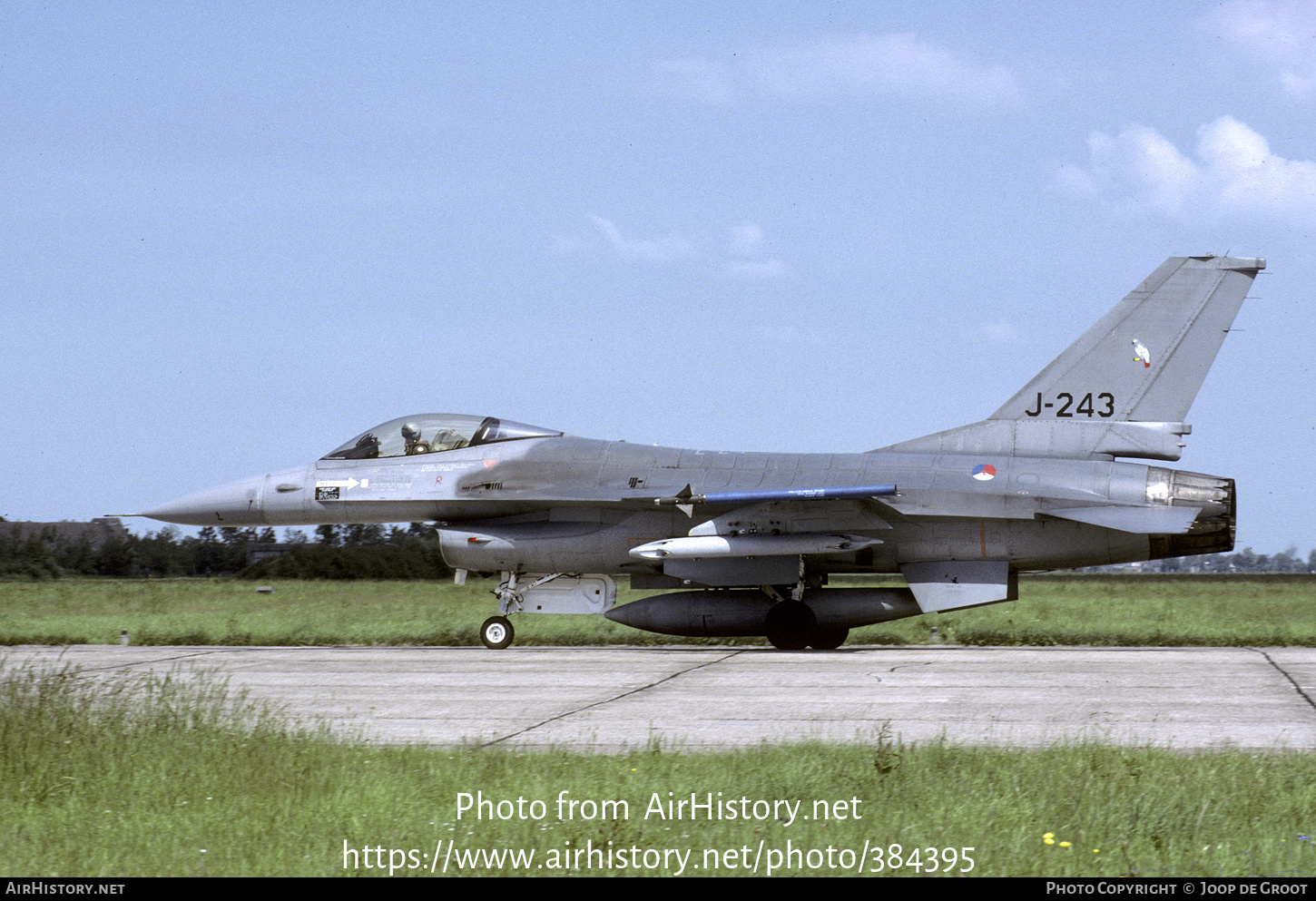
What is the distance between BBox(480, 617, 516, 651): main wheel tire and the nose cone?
3788 millimetres

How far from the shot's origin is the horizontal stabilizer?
15.1 metres

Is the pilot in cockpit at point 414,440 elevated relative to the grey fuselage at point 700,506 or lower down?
elevated

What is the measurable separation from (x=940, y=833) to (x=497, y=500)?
1250 centimetres

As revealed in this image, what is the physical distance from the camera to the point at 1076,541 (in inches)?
633

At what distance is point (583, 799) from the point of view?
20.3ft

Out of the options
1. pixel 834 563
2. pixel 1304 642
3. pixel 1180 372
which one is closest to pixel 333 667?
pixel 834 563

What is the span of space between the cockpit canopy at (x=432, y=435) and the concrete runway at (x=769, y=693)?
2.96m

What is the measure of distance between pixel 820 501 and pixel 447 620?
27.6 feet

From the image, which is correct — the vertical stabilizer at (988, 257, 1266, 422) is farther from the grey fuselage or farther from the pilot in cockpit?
the pilot in cockpit

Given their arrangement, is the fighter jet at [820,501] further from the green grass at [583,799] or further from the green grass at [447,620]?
the green grass at [583,799]

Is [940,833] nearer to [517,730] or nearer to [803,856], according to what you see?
[803,856]

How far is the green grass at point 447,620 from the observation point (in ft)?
59.8

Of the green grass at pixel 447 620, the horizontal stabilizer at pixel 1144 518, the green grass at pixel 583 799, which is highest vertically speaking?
→ the horizontal stabilizer at pixel 1144 518

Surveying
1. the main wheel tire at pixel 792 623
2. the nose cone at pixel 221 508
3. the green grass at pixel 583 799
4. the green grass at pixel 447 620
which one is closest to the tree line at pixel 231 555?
the green grass at pixel 447 620
